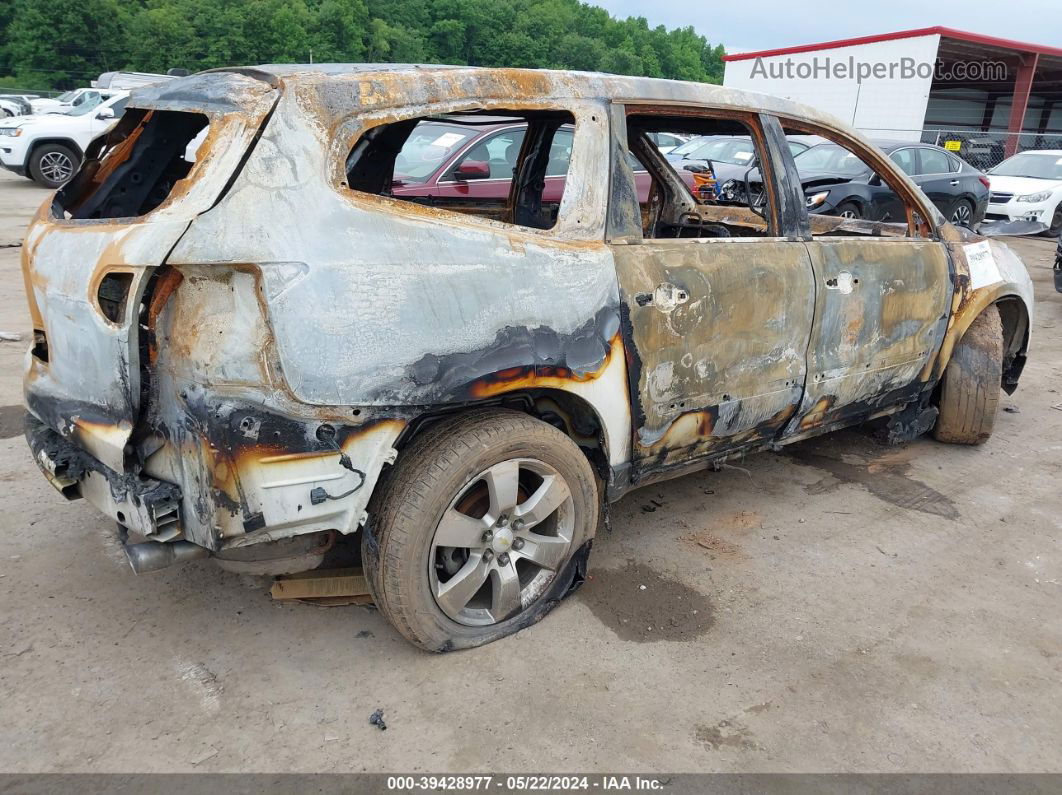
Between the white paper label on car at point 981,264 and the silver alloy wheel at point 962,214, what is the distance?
931 cm

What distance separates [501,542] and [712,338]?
113 centimetres

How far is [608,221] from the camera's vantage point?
108 inches

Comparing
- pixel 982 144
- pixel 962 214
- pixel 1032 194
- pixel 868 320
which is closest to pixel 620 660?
pixel 868 320

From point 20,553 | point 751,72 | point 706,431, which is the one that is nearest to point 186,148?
point 20,553

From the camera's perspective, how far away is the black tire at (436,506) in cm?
240

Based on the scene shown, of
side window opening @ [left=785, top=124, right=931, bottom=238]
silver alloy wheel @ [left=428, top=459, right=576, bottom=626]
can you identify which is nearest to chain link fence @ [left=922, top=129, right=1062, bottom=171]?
side window opening @ [left=785, top=124, right=931, bottom=238]

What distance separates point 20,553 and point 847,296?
3.62m

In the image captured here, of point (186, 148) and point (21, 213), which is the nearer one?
point (186, 148)

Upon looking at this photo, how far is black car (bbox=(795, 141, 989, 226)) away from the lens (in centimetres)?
990

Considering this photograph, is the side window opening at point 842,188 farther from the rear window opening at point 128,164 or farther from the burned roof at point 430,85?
the rear window opening at point 128,164

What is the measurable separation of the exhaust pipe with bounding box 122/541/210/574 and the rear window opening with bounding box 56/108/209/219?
1160 millimetres

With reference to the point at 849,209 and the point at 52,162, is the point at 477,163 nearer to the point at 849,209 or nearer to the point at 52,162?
the point at 849,209

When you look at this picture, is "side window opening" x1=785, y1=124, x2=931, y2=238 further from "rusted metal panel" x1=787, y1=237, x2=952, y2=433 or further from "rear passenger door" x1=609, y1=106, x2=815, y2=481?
"rear passenger door" x1=609, y1=106, x2=815, y2=481

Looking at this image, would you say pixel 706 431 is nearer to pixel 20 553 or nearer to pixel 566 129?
pixel 566 129
